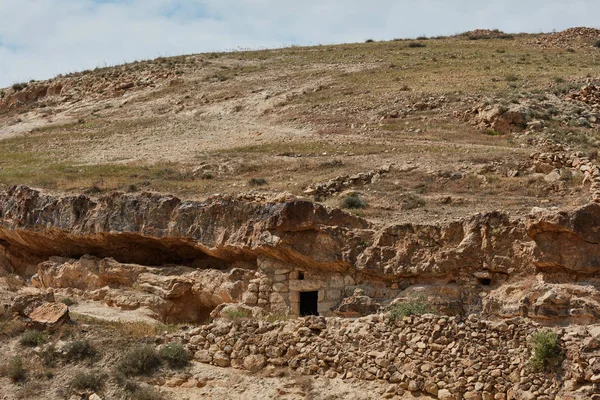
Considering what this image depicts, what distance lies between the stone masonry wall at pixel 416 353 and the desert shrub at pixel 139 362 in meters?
0.69

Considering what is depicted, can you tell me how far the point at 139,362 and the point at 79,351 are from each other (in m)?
1.27

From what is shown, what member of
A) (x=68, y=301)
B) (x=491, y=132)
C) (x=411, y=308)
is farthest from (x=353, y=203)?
(x=491, y=132)

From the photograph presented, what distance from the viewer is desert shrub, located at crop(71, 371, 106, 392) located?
1437 centimetres

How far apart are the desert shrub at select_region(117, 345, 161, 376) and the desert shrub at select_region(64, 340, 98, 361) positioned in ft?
2.40

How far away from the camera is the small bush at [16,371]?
48.7ft

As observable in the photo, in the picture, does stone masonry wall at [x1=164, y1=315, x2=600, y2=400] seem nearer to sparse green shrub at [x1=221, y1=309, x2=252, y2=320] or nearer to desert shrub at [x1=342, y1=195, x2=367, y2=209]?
sparse green shrub at [x1=221, y1=309, x2=252, y2=320]

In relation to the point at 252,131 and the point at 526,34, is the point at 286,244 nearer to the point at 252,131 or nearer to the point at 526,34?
the point at 252,131

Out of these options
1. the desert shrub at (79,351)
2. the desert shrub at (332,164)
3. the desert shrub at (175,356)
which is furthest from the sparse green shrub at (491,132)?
the desert shrub at (79,351)

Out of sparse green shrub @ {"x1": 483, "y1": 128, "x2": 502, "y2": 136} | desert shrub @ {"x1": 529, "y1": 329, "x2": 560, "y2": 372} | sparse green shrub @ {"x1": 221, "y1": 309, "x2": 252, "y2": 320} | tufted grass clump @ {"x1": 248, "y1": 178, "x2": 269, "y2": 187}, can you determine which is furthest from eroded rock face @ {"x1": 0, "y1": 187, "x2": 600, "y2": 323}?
sparse green shrub @ {"x1": 483, "y1": 128, "x2": 502, "y2": 136}

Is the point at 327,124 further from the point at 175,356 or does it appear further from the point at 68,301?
the point at 175,356

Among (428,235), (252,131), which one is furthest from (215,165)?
(428,235)

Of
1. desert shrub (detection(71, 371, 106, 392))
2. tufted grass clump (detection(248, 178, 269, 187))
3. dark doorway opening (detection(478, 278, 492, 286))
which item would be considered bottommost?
desert shrub (detection(71, 371, 106, 392))

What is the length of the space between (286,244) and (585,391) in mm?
7297

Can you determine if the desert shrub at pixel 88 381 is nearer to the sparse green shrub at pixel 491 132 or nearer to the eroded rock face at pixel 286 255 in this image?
the eroded rock face at pixel 286 255
